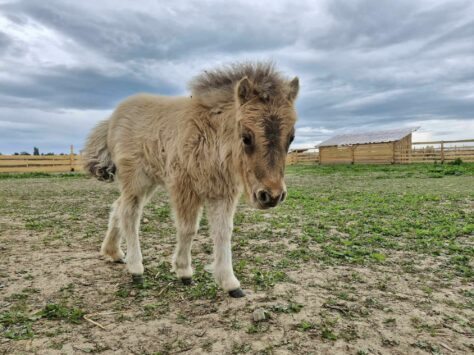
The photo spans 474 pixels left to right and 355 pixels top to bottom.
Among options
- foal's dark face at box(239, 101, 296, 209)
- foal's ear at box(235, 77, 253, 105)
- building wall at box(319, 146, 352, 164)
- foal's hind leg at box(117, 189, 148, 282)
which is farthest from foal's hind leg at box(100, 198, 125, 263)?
building wall at box(319, 146, 352, 164)

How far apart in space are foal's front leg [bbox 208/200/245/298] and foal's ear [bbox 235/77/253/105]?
1.06 metres

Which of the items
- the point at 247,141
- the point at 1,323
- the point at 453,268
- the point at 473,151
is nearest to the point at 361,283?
the point at 453,268

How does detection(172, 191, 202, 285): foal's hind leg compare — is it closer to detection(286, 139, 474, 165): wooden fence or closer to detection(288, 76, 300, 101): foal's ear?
detection(288, 76, 300, 101): foal's ear

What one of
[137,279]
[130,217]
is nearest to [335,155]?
[130,217]

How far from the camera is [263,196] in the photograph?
115 inches

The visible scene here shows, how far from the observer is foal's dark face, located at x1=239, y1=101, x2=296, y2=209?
292cm

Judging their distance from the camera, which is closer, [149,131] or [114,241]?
[149,131]

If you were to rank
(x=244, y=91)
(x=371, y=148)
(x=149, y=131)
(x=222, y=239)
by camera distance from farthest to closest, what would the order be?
(x=371, y=148), (x=149, y=131), (x=222, y=239), (x=244, y=91)

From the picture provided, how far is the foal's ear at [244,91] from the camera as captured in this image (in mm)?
3234

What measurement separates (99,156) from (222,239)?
2.23m

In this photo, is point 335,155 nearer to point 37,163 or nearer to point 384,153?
point 384,153

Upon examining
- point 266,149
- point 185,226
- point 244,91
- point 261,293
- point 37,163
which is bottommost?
point 261,293

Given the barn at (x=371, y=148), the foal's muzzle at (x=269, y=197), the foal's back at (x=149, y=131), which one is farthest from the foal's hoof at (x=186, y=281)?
the barn at (x=371, y=148)

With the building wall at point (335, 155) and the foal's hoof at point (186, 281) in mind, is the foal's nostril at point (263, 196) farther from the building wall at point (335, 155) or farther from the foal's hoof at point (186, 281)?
the building wall at point (335, 155)
